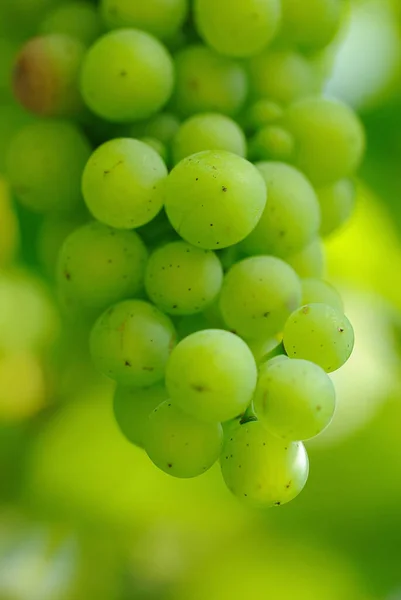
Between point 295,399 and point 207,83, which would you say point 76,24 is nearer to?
point 207,83

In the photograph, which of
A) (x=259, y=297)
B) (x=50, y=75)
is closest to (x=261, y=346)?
(x=259, y=297)

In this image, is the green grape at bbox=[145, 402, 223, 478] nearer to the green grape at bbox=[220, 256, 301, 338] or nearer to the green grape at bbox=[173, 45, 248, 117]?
the green grape at bbox=[220, 256, 301, 338]

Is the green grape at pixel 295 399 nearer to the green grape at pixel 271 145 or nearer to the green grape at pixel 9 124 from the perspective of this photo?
the green grape at pixel 271 145

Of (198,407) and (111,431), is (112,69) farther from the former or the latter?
(111,431)

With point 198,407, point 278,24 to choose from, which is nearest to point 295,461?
point 198,407

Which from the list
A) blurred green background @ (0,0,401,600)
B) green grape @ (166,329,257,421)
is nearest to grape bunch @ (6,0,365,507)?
green grape @ (166,329,257,421)
